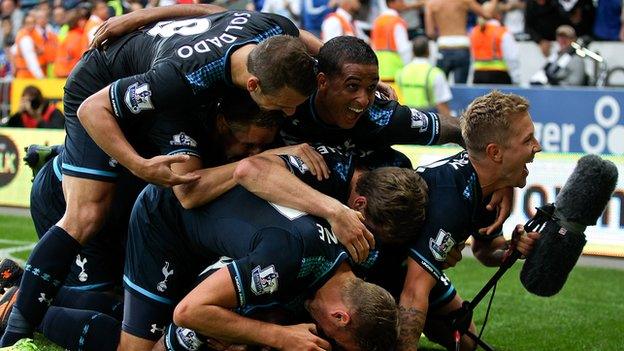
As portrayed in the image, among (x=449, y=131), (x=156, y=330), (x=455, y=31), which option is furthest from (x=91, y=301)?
(x=455, y=31)

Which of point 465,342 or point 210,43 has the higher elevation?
point 210,43

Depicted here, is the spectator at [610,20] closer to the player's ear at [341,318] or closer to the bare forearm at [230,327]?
the player's ear at [341,318]

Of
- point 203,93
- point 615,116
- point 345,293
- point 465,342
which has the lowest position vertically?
point 615,116

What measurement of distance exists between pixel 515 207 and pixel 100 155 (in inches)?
213

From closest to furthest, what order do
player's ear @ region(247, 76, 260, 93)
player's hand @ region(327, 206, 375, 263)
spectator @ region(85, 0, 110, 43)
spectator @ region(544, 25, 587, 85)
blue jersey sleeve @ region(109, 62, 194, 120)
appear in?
player's hand @ region(327, 206, 375, 263) → player's ear @ region(247, 76, 260, 93) → blue jersey sleeve @ region(109, 62, 194, 120) → spectator @ region(544, 25, 587, 85) → spectator @ region(85, 0, 110, 43)

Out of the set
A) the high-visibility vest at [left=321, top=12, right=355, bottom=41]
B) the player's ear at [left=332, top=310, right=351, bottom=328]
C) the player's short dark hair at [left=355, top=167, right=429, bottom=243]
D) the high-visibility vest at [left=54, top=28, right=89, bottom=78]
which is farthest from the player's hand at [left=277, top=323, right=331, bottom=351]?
the high-visibility vest at [left=54, top=28, right=89, bottom=78]

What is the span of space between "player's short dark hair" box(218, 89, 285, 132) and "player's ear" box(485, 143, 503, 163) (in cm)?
102

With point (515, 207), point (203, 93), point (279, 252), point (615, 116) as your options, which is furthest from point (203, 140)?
point (615, 116)

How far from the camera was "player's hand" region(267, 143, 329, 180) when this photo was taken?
556 centimetres

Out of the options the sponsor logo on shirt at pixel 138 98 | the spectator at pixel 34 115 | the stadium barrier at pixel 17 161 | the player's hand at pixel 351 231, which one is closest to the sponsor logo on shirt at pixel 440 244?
the player's hand at pixel 351 231

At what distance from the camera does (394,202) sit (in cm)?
540

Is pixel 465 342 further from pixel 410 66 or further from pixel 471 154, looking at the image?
pixel 410 66

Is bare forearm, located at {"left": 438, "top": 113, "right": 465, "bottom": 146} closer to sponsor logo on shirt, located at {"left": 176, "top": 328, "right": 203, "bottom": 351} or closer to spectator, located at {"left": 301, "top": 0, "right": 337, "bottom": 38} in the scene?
sponsor logo on shirt, located at {"left": 176, "top": 328, "right": 203, "bottom": 351}

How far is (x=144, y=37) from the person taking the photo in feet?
20.5
